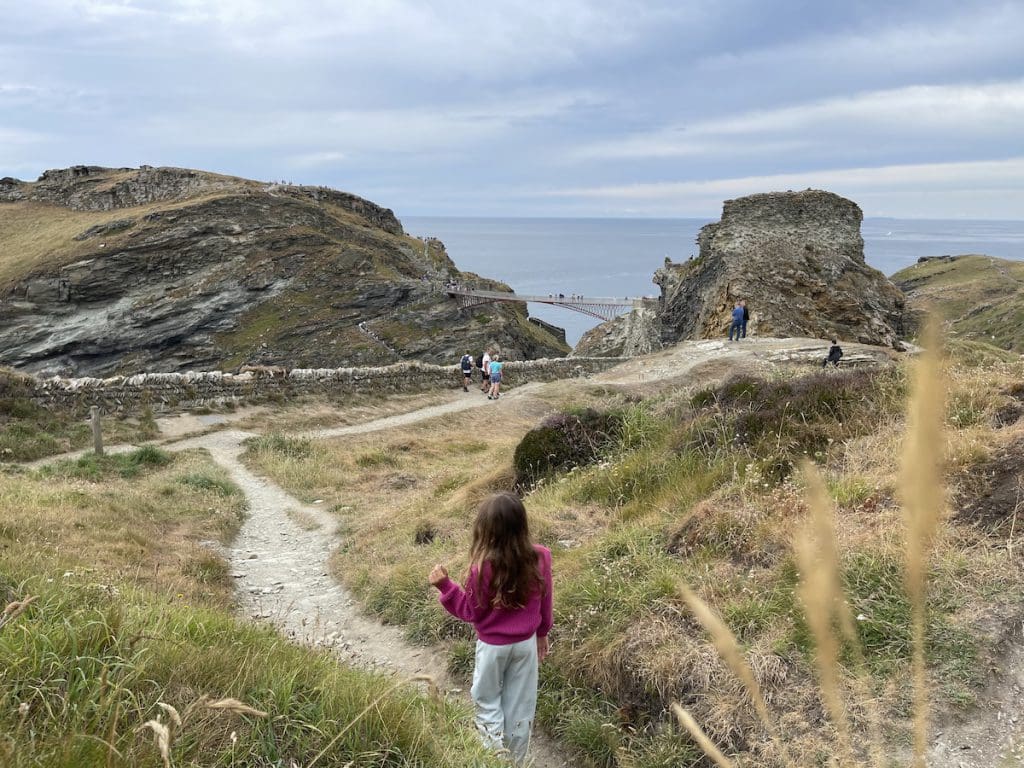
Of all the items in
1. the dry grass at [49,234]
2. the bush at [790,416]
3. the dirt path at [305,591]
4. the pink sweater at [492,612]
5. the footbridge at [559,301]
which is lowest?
the dirt path at [305,591]

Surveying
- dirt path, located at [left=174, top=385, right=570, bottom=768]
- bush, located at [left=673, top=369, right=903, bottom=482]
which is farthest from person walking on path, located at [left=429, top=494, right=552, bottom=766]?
bush, located at [left=673, top=369, right=903, bottom=482]

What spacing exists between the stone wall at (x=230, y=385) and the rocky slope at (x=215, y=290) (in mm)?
22253

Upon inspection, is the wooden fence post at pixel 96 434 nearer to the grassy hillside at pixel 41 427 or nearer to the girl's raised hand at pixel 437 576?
the grassy hillside at pixel 41 427

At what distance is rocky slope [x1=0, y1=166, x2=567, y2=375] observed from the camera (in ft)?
154

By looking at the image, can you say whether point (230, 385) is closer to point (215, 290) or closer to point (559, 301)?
point (215, 290)

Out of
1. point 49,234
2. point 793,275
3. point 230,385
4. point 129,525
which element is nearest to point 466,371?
point 230,385

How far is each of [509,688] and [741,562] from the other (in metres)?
2.22

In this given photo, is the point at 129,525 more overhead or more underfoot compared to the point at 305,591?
more overhead

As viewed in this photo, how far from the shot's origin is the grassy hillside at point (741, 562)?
3.83 meters

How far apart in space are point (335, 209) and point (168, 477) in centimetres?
5442

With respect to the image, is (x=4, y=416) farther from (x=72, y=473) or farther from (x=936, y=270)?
(x=936, y=270)

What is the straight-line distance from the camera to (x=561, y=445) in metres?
10.0

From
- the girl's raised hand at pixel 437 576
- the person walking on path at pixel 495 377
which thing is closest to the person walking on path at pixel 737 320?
the person walking on path at pixel 495 377

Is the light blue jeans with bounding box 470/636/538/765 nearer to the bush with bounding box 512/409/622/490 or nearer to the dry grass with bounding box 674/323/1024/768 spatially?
the dry grass with bounding box 674/323/1024/768
